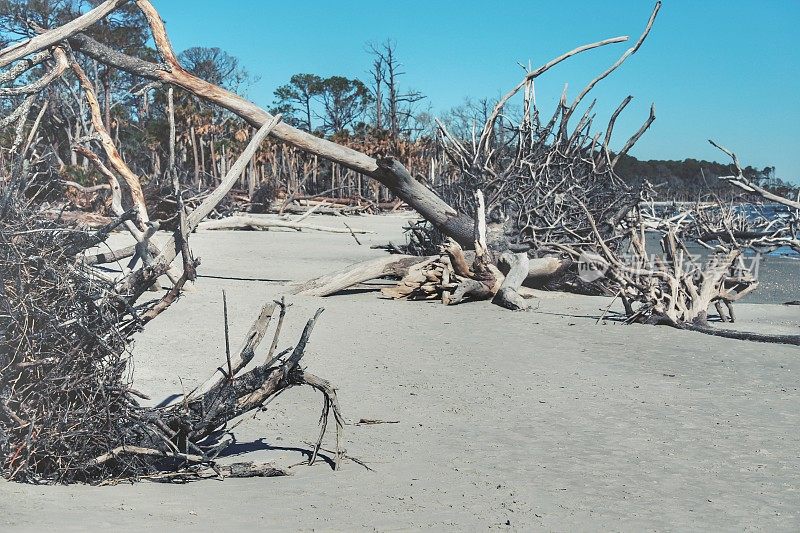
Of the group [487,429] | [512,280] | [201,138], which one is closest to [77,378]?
[487,429]

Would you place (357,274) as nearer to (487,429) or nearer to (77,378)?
(487,429)

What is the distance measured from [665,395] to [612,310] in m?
3.91

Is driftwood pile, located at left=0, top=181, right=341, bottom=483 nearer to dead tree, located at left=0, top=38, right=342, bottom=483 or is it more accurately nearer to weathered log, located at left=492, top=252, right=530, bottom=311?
dead tree, located at left=0, top=38, right=342, bottom=483

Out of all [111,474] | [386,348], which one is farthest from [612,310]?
[111,474]

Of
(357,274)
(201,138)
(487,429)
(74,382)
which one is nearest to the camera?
(74,382)

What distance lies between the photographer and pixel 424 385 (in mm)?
7316

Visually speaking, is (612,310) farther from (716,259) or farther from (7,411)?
(7,411)

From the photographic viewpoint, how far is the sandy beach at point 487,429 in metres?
4.33

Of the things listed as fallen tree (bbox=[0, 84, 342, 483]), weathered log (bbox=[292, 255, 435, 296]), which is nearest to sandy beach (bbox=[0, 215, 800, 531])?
fallen tree (bbox=[0, 84, 342, 483])

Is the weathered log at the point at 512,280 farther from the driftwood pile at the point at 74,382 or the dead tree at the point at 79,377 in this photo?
the driftwood pile at the point at 74,382

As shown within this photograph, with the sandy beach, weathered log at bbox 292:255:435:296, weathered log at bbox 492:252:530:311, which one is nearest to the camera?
the sandy beach

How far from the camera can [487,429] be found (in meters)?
6.11

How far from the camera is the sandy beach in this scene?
4.33 m

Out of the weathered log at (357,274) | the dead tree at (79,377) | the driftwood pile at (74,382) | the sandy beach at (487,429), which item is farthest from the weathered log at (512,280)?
the driftwood pile at (74,382)
